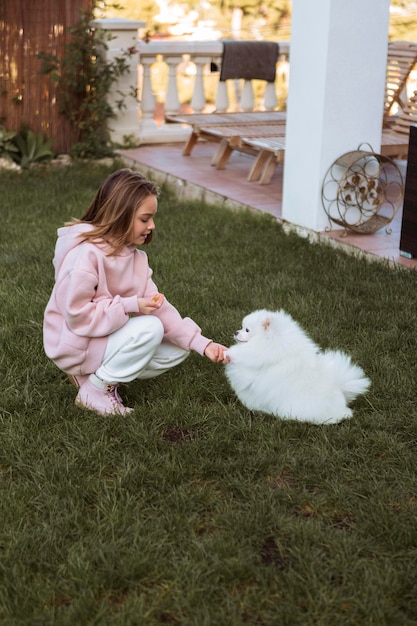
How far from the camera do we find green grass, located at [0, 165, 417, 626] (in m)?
2.68

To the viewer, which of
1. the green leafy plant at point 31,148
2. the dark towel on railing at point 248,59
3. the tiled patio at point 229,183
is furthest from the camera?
the dark towel on railing at point 248,59

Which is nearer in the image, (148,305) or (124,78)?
(148,305)

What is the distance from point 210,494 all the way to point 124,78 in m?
7.46

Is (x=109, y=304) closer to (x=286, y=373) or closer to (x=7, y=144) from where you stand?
(x=286, y=373)

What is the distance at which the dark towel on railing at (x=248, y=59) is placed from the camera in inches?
402

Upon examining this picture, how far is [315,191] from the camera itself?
6617 millimetres

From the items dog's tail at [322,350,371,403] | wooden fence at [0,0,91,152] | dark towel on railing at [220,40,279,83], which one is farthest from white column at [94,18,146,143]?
dog's tail at [322,350,371,403]

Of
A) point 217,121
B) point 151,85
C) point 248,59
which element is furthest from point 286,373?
point 151,85

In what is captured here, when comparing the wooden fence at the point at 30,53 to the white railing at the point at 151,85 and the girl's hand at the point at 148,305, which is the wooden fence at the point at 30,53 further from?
the girl's hand at the point at 148,305

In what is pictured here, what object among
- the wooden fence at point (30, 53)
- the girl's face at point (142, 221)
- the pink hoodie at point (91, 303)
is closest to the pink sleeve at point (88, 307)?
the pink hoodie at point (91, 303)

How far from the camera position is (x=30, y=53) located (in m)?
9.64

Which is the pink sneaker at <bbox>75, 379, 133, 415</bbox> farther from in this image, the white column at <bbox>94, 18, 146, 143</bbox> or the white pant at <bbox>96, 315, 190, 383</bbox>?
the white column at <bbox>94, 18, 146, 143</bbox>

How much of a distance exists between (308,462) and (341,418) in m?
0.40

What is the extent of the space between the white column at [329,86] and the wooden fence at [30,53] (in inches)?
155
